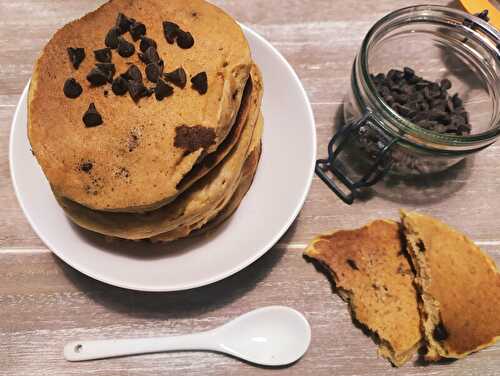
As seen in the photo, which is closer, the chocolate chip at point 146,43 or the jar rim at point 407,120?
the chocolate chip at point 146,43

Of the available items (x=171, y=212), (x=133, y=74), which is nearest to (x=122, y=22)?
(x=133, y=74)

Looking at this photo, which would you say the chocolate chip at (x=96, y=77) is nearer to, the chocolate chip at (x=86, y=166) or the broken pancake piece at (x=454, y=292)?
the chocolate chip at (x=86, y=166)

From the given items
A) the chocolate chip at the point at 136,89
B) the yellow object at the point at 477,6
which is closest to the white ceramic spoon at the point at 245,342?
the chocolate chip at the point at 136,89

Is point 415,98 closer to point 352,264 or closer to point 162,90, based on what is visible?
point 352,264

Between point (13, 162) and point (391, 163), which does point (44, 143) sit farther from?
point (391, 163)

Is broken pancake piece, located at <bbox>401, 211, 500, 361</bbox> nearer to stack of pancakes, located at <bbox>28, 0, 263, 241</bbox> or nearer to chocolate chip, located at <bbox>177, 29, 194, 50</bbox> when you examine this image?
stack of pancakes, located at <bbox>28, 0, 263, 241</bbox>

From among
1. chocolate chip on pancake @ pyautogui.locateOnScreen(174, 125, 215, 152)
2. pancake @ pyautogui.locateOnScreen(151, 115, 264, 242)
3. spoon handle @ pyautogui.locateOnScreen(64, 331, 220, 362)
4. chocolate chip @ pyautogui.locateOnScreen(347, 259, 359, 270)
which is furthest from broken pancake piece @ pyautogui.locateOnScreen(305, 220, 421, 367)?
chocolate chip on pancake @ pyautogui.locateOnScreen(174, 125, 215, 152)
